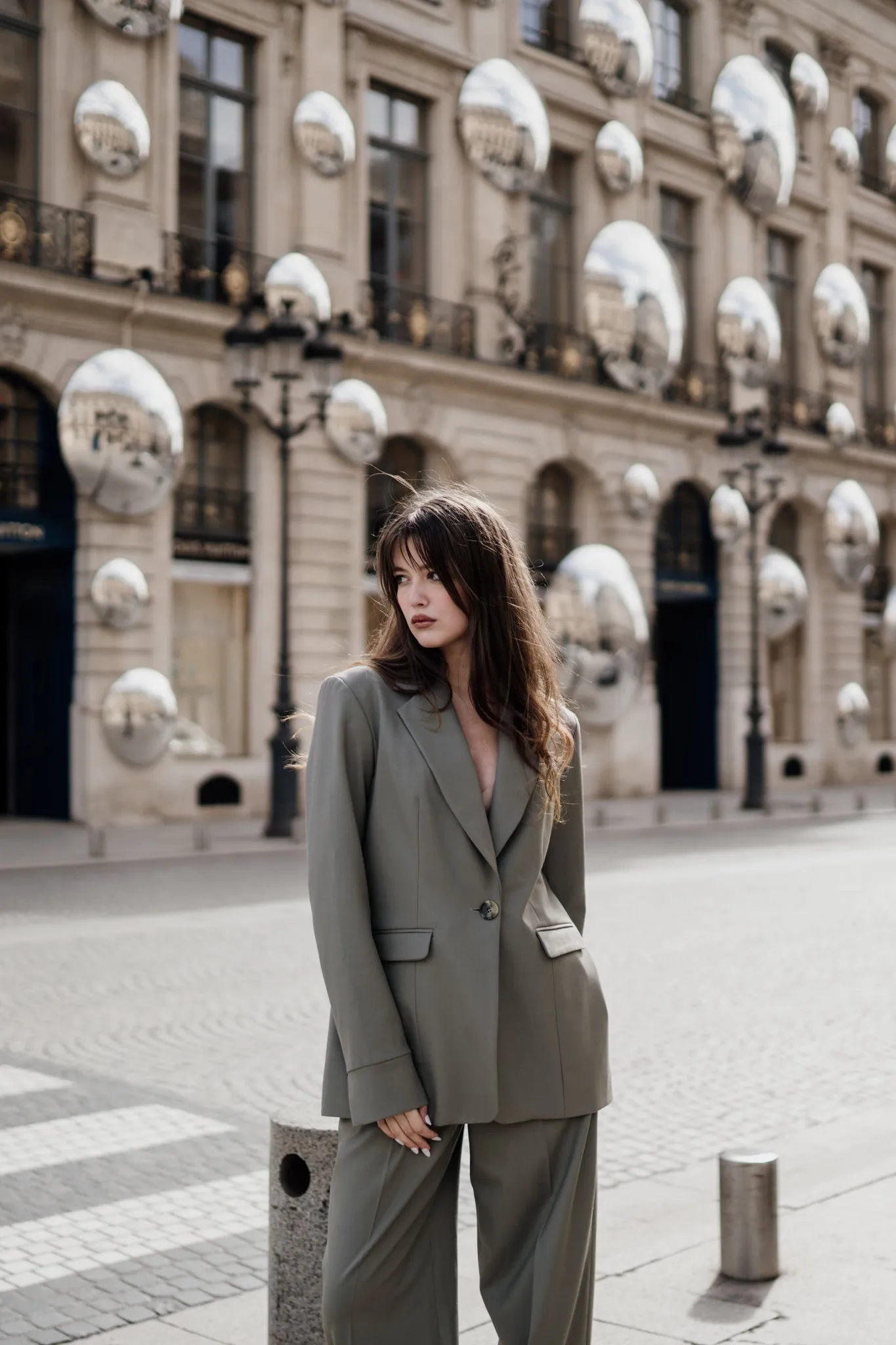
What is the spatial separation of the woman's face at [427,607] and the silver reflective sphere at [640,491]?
85.5 ft

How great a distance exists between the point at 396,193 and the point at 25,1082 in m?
22.3

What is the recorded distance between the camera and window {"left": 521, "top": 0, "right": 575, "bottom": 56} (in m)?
29.5

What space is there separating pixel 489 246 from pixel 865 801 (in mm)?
11939

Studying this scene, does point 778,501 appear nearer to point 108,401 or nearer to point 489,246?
point 489,246

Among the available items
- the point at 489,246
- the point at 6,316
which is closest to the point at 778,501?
the point at 489,246

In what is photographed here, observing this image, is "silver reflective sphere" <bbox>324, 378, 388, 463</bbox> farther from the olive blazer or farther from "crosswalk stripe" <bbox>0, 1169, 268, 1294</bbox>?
the olive blazer

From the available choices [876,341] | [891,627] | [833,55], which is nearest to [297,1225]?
[891,627]

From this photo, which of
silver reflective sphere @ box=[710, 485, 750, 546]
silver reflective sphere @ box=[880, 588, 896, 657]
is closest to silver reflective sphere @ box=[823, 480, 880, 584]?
silver reflective sphere @ box=[710, 485, 750, 546]

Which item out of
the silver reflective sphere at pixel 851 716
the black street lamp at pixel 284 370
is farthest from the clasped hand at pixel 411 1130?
the silver reflective sphere at pixel 851 716

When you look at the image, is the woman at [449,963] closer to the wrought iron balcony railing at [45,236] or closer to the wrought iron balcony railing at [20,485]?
the wrought iron balcony railing at [45,236]

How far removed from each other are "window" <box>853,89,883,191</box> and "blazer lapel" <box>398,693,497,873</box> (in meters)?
38.8

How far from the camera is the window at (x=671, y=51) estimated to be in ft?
106

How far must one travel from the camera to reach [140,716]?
2112 centimetres

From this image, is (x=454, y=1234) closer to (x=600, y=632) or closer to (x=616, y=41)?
(x=600, y=632)
